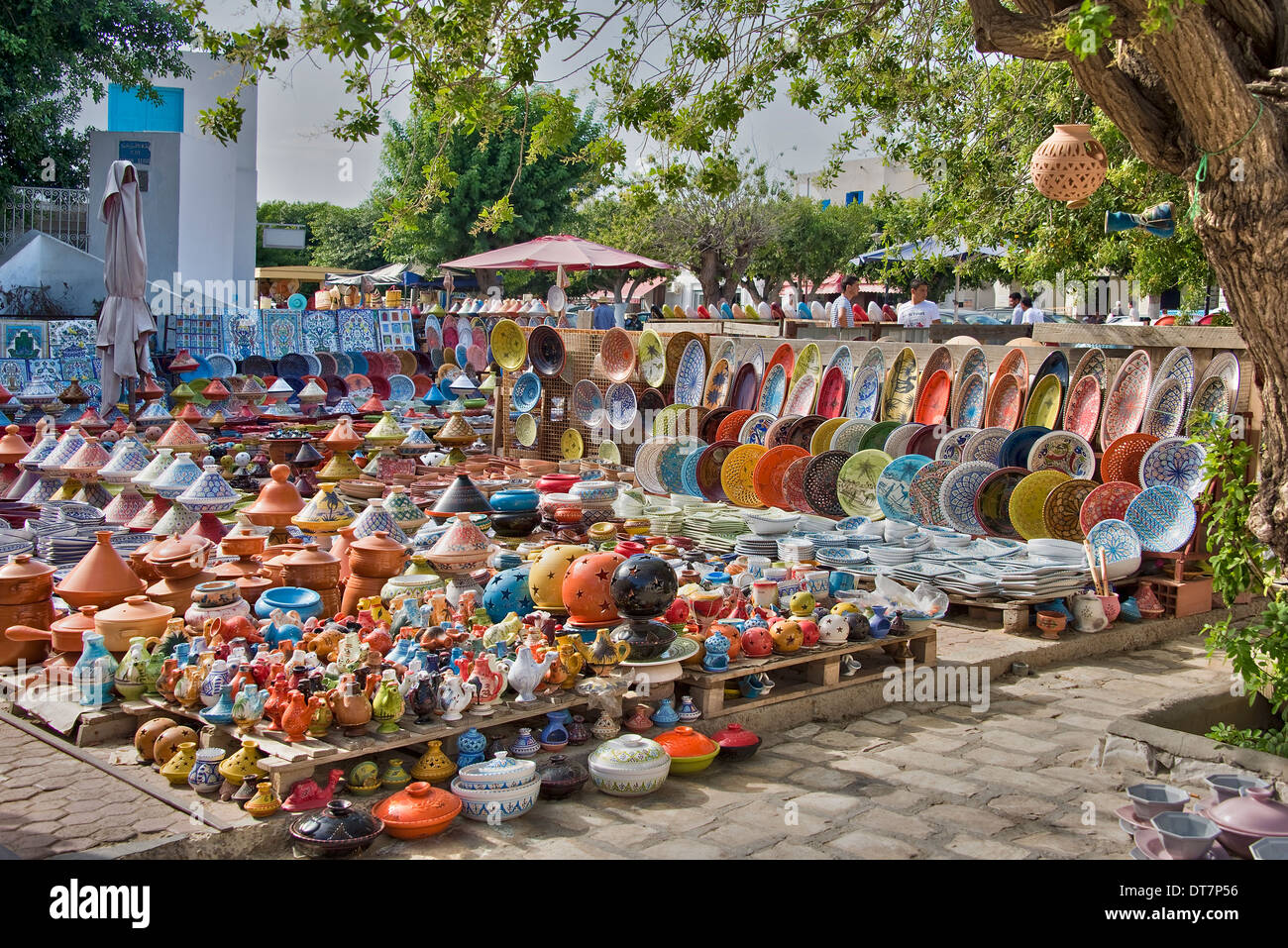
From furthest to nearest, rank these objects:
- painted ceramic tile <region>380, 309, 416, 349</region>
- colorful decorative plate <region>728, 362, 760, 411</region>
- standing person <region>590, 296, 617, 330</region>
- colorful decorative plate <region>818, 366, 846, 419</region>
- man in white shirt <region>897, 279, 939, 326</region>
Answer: painted ceramic tile <region>380, 309, 416, 349</region>
standing person <region>590, 296, 617, 330</region>
man in white shirt <region>897, 279, 939, 326</region>
colorful decorative plate <region>728, 362, 760, 411</region>
colorful decorative plate <region>818, 366, 846, 419</region>

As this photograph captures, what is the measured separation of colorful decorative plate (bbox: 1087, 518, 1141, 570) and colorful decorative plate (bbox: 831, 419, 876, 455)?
201cm

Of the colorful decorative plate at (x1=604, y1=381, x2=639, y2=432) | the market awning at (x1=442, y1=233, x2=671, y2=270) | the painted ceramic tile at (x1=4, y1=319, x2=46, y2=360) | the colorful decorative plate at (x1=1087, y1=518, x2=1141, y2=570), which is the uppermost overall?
the market awning at (x1=442, y1=233, x2=671, y2=270)

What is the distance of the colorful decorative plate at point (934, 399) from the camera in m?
8.42

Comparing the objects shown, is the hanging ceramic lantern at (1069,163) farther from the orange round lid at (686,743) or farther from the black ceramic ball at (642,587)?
the orange round lid at (686,743)

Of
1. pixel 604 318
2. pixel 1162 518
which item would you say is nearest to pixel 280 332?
pixel 604 318

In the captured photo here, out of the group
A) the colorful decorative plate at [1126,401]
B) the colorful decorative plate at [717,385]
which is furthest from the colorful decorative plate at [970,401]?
the colorful decorative plate at [717,385]

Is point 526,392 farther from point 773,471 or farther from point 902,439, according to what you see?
point 902,439

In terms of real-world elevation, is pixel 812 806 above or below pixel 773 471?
below

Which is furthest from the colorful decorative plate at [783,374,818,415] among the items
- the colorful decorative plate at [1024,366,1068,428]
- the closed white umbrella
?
the closed white umbrella

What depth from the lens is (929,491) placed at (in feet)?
24.9

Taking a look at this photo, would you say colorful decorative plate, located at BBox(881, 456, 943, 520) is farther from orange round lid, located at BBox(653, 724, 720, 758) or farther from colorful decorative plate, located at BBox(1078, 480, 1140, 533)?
orange round lid, located at BBox(653, 724, 720, 758)

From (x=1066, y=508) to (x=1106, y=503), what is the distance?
0.23 metres

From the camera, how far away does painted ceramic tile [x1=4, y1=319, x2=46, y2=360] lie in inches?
491

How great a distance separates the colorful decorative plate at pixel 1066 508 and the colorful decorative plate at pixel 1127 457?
0.48 feet
